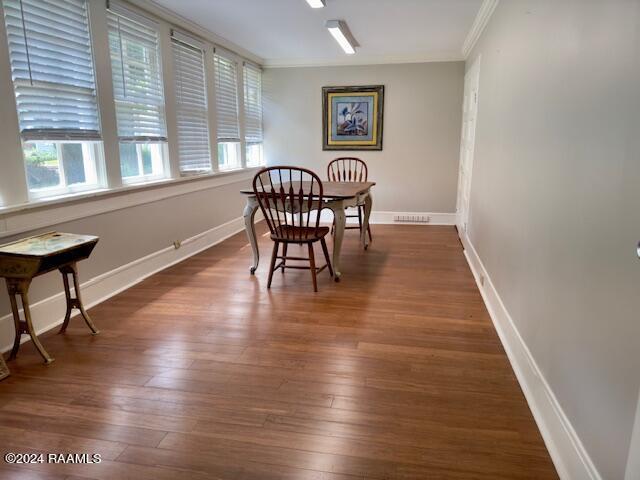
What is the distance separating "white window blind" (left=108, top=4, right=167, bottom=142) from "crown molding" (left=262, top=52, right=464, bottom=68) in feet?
8.66

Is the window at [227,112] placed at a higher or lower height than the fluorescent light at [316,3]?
lower

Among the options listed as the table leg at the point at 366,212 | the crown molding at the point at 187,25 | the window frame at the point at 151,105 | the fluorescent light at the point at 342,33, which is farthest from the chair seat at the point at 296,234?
the crown molding at the point at 187,25

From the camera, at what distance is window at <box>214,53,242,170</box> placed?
16.6ft

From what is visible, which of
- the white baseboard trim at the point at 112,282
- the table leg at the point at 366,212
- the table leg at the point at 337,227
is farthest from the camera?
the table leg at the point at 366,212

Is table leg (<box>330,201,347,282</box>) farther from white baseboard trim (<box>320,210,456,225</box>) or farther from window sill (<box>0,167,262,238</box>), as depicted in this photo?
white baseboard trim (<box>320,210,456,225</box>)

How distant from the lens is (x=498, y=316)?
275 cm

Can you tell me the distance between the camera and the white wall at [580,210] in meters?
1.21

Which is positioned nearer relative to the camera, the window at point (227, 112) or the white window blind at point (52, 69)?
the white window blind at point (52, 69)

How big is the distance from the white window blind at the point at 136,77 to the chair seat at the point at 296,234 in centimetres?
143

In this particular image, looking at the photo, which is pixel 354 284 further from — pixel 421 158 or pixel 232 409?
pixel 421 158

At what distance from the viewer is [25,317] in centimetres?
228

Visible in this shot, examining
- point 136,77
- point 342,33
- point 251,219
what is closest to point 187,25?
point 136,77

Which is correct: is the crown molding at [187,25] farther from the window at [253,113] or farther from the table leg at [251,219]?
the table leg at [251,219]

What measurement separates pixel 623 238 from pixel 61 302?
10.1 feet
